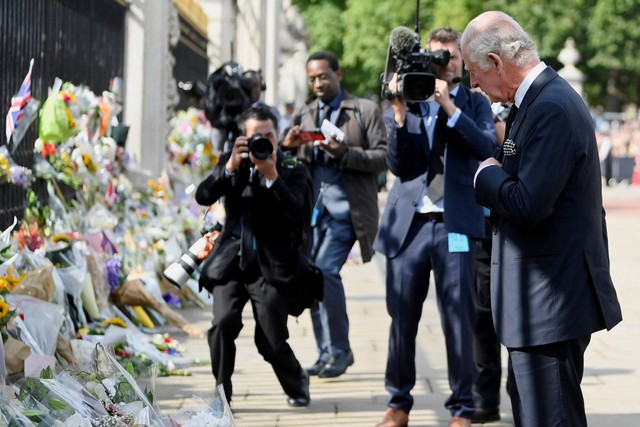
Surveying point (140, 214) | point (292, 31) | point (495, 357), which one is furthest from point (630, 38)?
point (495, 357)

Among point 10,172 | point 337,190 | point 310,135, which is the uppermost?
point 310,135

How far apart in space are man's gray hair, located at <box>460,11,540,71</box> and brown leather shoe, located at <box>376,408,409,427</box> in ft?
8.84

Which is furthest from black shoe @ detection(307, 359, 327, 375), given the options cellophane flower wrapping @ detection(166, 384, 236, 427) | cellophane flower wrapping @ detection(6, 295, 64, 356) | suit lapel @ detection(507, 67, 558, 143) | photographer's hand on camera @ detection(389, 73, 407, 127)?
suit lapel @ detection(507, 67, 558, 143)

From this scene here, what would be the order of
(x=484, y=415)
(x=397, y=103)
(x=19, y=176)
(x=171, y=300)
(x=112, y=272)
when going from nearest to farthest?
(x=397, y=103), (x=484, y=415), (x=19, y=176), (x=112, y=272), (x=171, y=300)

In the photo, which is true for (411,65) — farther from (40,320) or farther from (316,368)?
(316,368)

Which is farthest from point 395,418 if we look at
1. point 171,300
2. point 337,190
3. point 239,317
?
point 171,300

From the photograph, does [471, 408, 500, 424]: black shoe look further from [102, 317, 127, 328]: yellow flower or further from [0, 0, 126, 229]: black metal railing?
[0, 0, 126, 229]: black metal railing

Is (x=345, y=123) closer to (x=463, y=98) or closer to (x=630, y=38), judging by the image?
(x=463, y=98)

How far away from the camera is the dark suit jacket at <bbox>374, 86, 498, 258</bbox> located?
685cm

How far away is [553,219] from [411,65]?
2.18m

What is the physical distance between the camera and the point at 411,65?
661 cm

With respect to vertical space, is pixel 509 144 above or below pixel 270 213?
above

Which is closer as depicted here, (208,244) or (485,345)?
(208,244)

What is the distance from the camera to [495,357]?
7500 millimetres
